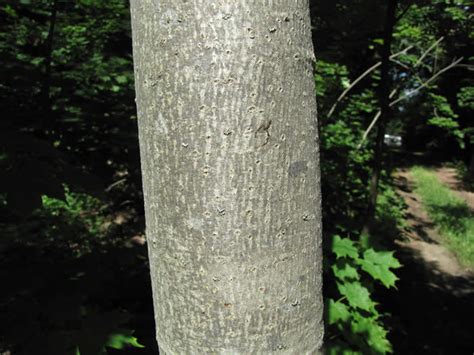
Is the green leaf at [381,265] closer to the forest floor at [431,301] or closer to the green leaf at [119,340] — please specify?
the forest floor at [431,301]

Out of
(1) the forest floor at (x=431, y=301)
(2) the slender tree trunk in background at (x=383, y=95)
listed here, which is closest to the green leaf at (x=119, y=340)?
(2) the slender tree trunk in background at (x=383, y=95)

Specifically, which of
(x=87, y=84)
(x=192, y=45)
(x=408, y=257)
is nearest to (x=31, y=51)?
(x=87, y=84)

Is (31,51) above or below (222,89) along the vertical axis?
above

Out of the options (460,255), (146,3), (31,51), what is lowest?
(460,255)

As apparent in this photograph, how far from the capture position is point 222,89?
2.08 ft

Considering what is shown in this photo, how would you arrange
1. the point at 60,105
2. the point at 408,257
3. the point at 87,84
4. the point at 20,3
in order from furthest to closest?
1. the point at 408,257
2. the point at 87,84
3. the point at 60,105
4. the point at 20,3

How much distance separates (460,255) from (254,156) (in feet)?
29.1

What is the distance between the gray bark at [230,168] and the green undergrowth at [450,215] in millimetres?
8296

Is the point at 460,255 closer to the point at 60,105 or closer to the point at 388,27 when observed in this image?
the point at 388,27

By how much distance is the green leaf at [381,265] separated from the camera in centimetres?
300

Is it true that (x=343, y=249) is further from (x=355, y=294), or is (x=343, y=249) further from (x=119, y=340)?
(x=119, y=340)

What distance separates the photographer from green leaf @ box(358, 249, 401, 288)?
3004 millimetres

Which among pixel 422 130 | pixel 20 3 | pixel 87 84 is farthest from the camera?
pixel 422 130

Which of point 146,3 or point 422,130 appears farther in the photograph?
point 422,130
